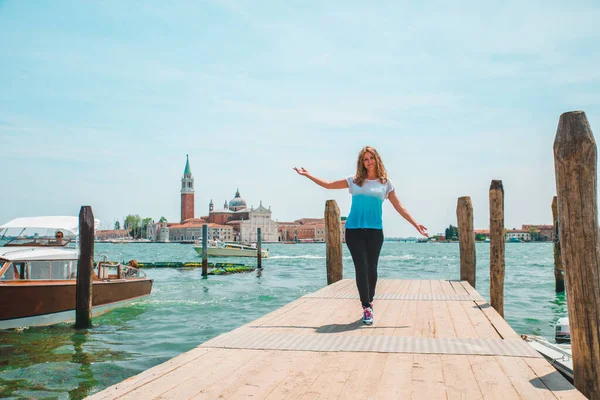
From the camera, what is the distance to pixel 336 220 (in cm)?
1061

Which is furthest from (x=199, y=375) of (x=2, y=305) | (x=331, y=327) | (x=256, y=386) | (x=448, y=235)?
(x=448, y=235)

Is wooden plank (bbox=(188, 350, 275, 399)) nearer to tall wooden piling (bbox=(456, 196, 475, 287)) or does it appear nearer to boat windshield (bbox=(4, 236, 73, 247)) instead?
tall wooden piling (bbox=(456, 196, 475, 287))

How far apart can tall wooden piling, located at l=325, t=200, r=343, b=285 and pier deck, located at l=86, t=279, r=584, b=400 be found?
467 centimetres

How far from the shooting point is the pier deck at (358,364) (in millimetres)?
3135

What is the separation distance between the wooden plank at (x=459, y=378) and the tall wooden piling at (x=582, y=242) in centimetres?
69

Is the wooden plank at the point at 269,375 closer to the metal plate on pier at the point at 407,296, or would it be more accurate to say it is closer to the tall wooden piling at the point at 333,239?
the metal plate on pier at the point at 407,296

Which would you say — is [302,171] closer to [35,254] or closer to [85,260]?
[85,260]

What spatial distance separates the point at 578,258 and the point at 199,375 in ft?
7.96

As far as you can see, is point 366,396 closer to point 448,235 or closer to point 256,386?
point 256,386

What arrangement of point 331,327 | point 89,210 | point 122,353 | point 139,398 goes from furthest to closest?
point 89,210
point 122,353
point 331,327
point 139,398

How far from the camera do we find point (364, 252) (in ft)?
18.3

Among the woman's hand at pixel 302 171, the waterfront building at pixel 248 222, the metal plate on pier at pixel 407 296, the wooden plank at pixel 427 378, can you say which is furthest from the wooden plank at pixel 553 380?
the waterfront building at pixel 248 222

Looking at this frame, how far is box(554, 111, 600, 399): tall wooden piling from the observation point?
3.52 meters

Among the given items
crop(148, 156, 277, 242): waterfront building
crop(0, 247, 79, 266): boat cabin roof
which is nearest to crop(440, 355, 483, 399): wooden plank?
crop(0, 247, 79, 266): boat cabin roof
